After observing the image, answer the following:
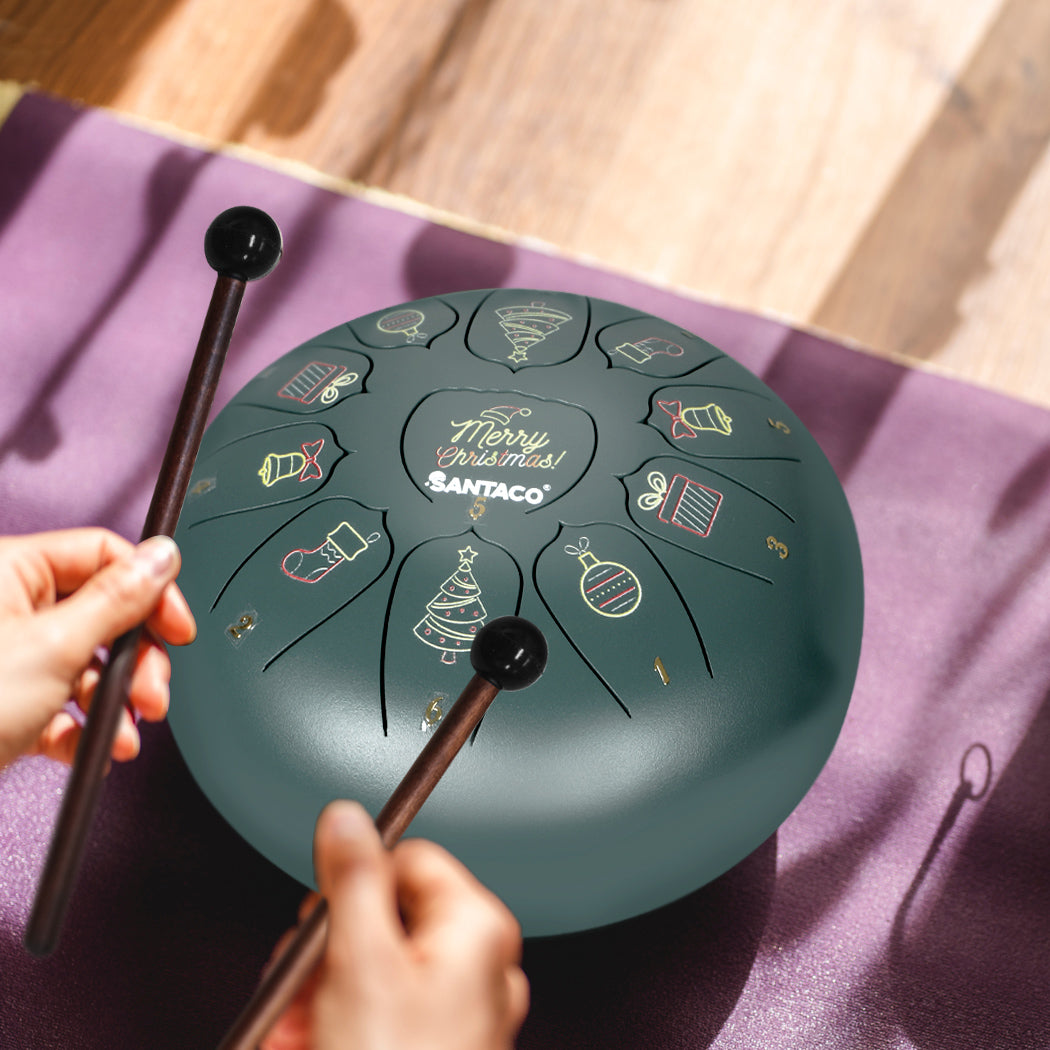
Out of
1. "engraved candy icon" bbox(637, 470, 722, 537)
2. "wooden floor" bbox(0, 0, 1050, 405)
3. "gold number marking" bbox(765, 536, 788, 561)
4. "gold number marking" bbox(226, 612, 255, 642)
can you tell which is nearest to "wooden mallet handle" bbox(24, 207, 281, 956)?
"gold number marking" bbox(226, 612, 255, 642)

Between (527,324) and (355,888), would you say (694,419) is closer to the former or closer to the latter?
(527,324)

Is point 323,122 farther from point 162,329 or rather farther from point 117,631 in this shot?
point 117,631

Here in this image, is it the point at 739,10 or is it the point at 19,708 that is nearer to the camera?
the point at 19,708

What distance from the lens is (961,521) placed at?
1548mm

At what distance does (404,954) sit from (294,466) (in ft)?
1.92

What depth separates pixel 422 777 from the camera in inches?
24.8

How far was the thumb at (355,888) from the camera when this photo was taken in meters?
0.57

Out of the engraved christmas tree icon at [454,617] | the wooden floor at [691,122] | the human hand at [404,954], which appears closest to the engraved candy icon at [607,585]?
the engraved christmas tree icon at [454,617]

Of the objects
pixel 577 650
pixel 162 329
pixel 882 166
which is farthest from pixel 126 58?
pixel 577 650

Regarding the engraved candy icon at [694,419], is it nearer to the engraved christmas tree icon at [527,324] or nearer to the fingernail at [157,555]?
the engraved christmas tree icon at [527,324]

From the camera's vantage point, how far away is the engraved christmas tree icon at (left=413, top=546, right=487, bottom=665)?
89 cm

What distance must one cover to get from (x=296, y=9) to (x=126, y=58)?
408 mm

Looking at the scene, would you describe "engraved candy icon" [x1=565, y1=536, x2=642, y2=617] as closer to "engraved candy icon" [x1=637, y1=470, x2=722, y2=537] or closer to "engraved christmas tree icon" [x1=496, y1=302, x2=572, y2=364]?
"engraved candy icon" [x1=637, y1=470, x2=722, y2=537]

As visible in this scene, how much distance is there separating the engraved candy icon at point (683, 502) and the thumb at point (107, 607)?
48 centimetres
